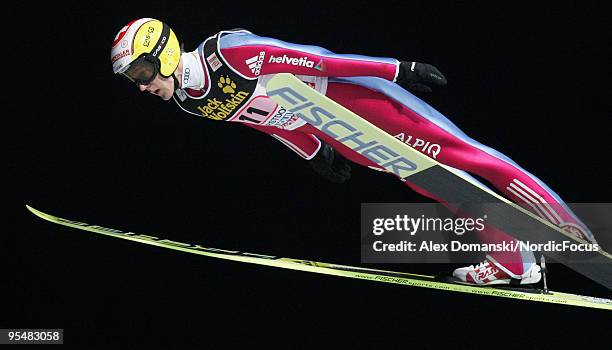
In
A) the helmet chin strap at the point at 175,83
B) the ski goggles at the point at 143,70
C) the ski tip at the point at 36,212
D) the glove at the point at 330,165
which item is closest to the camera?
the ski goggles at the point at 143,70

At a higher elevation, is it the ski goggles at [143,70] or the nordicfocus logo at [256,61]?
the nordicfocus logo at [256,61]

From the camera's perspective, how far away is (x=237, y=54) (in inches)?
136

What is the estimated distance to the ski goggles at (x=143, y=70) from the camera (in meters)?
3.39

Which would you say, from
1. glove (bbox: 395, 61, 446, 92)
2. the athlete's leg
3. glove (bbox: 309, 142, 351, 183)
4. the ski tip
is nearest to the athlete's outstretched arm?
glove (bbox: 395, 61, 446, 92)

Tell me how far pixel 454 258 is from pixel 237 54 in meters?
1.25

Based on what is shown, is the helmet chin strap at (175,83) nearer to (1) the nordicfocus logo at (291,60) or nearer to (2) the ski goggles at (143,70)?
(2) the ski goggles at (143,70)

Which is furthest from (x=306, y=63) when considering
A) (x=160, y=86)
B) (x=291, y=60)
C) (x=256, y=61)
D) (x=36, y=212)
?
(x=36, y=212)

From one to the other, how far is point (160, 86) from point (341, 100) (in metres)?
0.66

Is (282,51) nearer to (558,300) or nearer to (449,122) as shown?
(449,122)

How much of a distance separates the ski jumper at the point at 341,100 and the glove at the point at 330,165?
18cm

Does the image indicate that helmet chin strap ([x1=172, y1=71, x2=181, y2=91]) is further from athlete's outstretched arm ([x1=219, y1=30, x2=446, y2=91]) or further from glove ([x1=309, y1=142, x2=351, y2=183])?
glove ([x1=309, y1=142, x2=351, y2=183])

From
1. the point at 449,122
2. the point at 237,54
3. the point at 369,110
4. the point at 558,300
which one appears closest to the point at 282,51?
the point at 237,54

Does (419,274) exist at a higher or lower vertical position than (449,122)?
lower

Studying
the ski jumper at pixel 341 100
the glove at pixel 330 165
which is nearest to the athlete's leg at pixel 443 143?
the ski jumper at pixel 341 100
